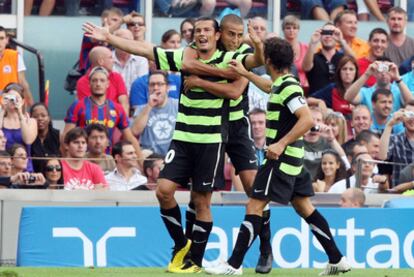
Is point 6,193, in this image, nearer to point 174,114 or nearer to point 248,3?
point 174,114

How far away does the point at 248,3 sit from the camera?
21094mm

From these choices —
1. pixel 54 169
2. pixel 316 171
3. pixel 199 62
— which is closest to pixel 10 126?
pixel 54 169

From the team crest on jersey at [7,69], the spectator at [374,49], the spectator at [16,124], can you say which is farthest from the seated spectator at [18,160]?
the spectator at [374,49]

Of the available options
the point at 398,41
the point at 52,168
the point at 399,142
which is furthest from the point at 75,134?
the point at 398,41

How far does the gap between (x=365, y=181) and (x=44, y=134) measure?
400cm

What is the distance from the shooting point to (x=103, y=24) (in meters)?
19.5

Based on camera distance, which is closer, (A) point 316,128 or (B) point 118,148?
(B) point 118,148

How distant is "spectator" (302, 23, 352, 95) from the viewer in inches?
795

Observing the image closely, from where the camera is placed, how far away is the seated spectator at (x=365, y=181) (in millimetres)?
17938

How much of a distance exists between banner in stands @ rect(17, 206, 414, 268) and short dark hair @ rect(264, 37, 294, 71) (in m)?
3.90

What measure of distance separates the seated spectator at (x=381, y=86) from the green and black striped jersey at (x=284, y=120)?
7064 mm

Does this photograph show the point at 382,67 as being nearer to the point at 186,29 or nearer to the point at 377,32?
the point at 377,32

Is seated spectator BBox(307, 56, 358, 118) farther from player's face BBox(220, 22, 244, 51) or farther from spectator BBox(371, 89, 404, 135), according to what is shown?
player's face BBox(220, 22, 244, 51)

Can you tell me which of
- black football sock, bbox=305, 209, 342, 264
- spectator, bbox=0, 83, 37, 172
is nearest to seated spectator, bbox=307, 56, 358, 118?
spectator, bbox=0, 83, 37, 172
